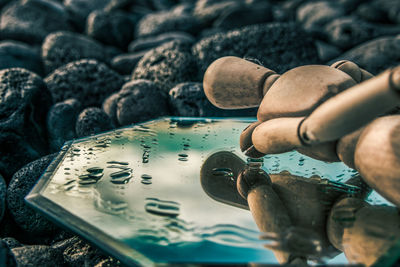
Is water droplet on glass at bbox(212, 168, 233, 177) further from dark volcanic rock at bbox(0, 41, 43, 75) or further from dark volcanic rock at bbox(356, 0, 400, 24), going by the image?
dark volcanic rock at bbox(356, 0, 400, 24)

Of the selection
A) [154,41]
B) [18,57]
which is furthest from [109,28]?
[18,57]

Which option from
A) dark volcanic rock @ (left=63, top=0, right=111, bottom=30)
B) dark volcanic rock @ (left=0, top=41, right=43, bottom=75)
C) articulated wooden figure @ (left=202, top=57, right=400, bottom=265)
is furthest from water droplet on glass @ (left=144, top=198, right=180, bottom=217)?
dark volcanic rock @ (left=63, top=0, right=111, bottom=30)

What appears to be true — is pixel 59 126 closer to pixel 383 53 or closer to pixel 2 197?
pixel 2 197

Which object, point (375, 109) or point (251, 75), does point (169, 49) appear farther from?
point (375, 109)

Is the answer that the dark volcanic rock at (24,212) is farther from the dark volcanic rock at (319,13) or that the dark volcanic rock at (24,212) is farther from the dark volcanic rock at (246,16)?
the dark volcanic rock at (319,13)

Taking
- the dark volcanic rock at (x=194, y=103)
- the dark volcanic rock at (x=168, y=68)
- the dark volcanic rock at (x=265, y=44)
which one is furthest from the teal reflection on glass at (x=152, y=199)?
the dark volcanic rock at (x=265, y=44)

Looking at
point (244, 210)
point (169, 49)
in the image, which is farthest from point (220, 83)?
point (169, 49)
